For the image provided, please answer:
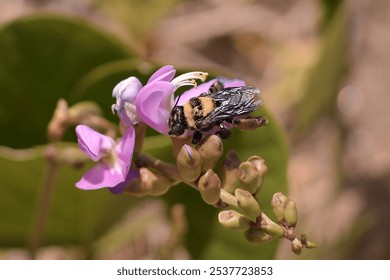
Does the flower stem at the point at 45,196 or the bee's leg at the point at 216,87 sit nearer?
the bee's leg at the point at 216,87

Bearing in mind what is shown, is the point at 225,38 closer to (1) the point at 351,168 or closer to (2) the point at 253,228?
(1) the point at 351,168

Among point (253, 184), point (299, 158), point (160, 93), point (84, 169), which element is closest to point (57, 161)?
point (84, 169)

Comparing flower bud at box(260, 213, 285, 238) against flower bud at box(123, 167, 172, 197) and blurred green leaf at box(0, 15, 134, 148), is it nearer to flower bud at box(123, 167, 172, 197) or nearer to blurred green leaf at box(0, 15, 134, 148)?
flower bud at box(123, 167, 172, 197)

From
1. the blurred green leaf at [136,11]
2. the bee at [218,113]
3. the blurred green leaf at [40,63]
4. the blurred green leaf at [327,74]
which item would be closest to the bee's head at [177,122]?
the bee at [218,113]

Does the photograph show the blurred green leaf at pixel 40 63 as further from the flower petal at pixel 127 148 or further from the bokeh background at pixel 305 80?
the flower petal at pixel 127 148

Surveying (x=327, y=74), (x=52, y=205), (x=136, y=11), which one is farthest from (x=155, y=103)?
(x=136, y=11)

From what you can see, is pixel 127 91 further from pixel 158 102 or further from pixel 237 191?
pixel 237 191
